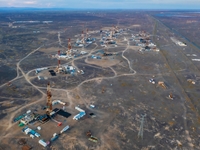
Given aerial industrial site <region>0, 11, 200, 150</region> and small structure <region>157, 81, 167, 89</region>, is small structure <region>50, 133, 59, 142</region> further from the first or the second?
small structure <region>157, 81, 167, 89</region>

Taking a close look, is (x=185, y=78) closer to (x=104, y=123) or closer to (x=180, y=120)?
(x=180, y=120)

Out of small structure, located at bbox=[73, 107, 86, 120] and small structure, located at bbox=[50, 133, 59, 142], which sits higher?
small structure, located at bbox=[73, 107, 86, 120]

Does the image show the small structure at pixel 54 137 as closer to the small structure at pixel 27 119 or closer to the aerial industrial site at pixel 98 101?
the aerial industrial site at pixel 98 101

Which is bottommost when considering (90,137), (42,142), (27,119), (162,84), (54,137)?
(162,84)

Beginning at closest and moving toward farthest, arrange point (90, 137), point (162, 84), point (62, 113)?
1. point (90, 137)
2. point (62, 113)
3. point (162, 84)

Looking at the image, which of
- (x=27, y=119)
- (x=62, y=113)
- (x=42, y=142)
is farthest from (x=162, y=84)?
(x=27, y=119)

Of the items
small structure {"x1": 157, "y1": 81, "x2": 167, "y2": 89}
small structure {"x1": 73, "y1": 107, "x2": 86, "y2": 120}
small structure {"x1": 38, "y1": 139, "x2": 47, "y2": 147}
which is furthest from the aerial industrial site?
small structure {"x1": 157, "y1": 81, "x2": 167, "y2": 89}

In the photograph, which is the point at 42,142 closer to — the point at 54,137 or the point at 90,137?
the point at 54,137

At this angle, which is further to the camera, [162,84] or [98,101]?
[162,84]

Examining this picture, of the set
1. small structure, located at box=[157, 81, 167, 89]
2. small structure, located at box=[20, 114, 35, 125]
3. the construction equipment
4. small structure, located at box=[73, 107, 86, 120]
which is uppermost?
small structure, located at box=[20, 114, 35, 125]

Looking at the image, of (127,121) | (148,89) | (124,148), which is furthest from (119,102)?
(124,148)

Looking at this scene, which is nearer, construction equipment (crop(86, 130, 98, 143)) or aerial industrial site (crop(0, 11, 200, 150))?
construction equipment (crop(86, 130, 98, 143))

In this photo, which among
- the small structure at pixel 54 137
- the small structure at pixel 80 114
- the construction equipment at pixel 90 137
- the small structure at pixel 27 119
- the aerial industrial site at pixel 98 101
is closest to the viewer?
the small structure at pixel 54 137

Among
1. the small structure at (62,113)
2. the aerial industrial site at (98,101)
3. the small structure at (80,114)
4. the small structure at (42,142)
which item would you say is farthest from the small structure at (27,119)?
the small structure at (80,114)
